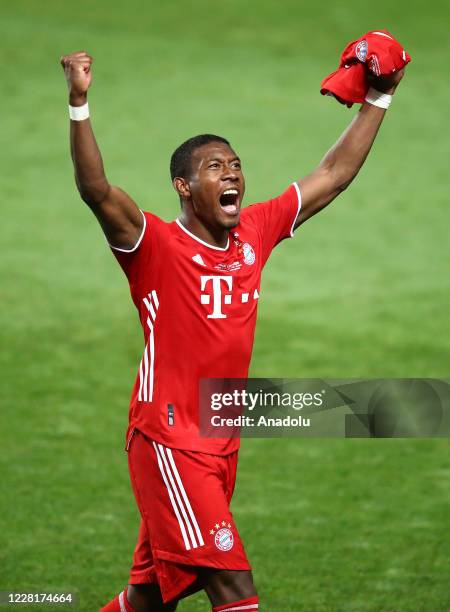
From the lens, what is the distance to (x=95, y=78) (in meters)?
19.8

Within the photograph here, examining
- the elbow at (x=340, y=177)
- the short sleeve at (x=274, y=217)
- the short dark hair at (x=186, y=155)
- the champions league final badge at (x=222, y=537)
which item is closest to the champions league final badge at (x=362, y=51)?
the elbow at (x=340, y=177)

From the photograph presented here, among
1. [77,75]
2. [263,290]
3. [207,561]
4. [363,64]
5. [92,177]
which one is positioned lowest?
[207,561]

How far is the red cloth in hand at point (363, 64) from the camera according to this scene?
6.16m

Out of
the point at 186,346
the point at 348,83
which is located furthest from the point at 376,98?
the point at 186,346

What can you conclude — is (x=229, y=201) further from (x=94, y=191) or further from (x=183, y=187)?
(x=94, y=191)

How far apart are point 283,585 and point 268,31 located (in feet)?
50.4

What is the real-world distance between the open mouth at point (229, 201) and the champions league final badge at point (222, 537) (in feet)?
4.49

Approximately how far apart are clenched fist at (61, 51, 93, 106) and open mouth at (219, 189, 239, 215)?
83 cm

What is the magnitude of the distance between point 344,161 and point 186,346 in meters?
1.36

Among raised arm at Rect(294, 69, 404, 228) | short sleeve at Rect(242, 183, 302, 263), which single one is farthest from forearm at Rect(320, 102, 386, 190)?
short sleeve at Rect(242, 183, 302, 263)

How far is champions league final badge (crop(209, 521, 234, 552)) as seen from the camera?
5.45 metres

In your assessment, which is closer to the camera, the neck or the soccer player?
the soccer player

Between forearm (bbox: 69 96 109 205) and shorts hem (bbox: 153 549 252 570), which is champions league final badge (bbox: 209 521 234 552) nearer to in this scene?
shorts hem (bbox: 153 549 252 570)

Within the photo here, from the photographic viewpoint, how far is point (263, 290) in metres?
14.3
